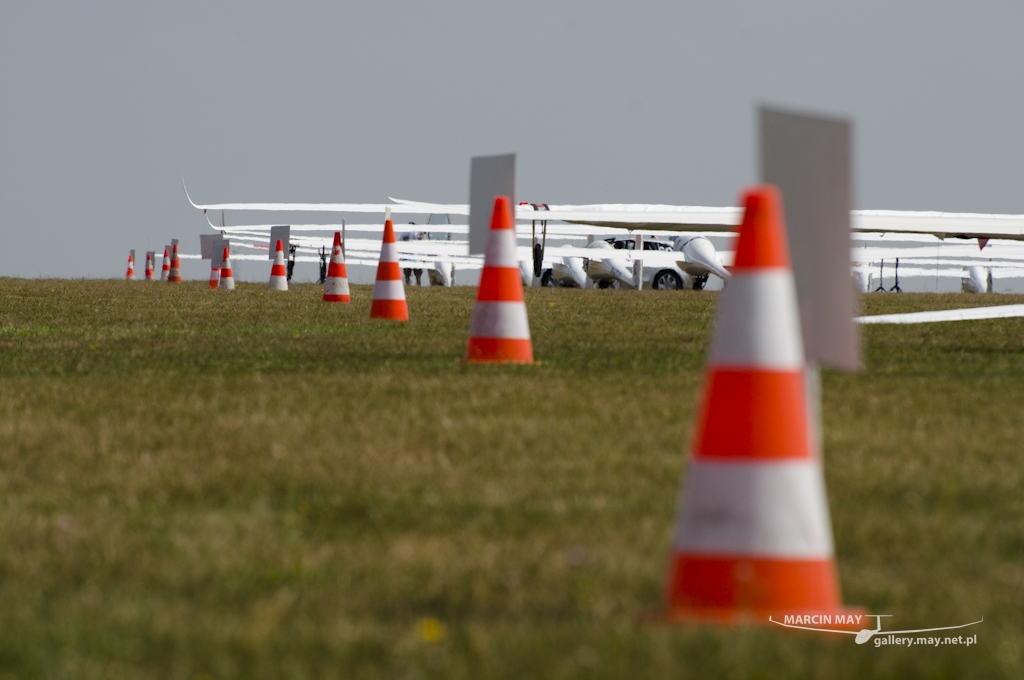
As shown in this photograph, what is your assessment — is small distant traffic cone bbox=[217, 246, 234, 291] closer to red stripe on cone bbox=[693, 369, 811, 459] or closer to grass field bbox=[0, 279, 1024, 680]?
grass field bbox=[0, 279, 1024, 680]

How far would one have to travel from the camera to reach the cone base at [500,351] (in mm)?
8727

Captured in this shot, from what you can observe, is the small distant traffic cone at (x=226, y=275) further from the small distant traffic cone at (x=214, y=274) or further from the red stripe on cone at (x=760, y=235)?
the red stripe on cone at (x=760, y=235)

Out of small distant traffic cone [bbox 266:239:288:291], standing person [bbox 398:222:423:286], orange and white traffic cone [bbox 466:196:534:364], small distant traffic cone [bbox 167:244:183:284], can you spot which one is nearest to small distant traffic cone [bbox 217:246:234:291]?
small distant traffic cone [bbox 266:239:288:291]

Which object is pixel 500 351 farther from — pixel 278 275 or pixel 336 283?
pixel 278 275

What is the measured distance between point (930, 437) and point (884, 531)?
1.86 meters

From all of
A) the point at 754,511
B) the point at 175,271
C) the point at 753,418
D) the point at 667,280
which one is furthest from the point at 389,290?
the point at 667,280

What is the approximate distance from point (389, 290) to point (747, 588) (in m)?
10.5

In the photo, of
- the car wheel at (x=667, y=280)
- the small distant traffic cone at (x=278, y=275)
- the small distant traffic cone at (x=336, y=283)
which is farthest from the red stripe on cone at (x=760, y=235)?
the car wheel at (x=667, y=280)

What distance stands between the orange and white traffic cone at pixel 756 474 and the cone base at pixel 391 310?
1004 cm

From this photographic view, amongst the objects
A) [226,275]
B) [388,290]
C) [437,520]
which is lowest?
[437,520]

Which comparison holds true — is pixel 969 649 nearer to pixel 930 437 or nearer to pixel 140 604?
pixel 140 604

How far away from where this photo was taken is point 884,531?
3918 millimetres

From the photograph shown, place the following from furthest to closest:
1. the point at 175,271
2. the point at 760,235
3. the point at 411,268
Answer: the point at 411,268 < the point at 175,271 < the point at 760,235

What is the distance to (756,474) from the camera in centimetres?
323
